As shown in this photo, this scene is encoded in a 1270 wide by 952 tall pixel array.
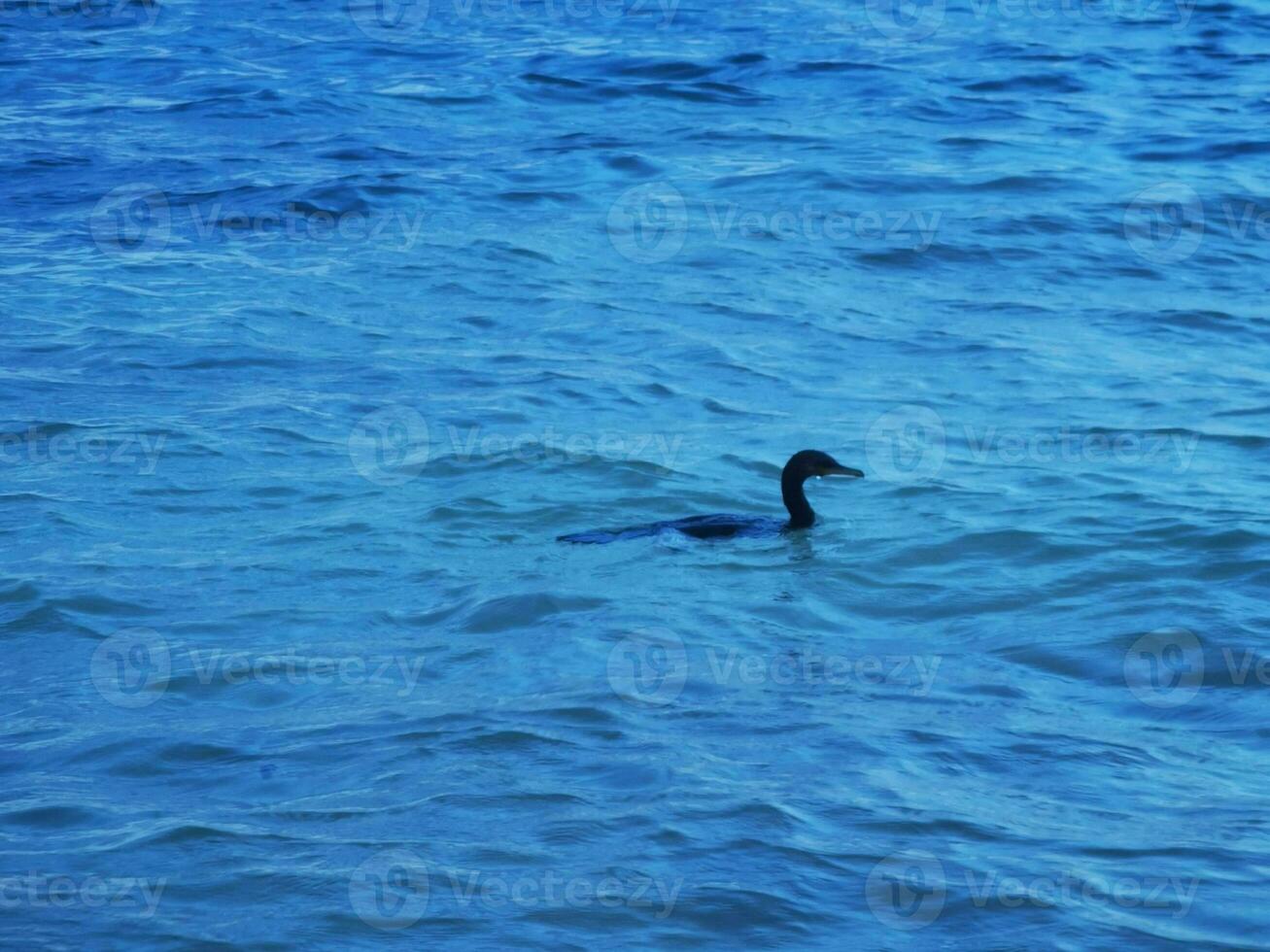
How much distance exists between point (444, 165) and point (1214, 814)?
13.3 meters

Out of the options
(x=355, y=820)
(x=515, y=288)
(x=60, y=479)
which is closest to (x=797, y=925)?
(x=355, y=820)

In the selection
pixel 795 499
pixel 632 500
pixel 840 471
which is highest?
pixel 840 471

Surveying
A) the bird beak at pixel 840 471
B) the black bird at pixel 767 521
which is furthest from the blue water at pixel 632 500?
the bird beak at pixel 840 471

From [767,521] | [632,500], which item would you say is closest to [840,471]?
[767,521]

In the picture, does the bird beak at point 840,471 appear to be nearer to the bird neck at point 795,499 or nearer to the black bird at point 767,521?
the black bird at point 767,521

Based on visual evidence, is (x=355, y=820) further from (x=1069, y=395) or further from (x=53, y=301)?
(x=53, y=301)

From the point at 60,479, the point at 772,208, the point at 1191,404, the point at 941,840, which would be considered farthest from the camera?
the point at 772,208

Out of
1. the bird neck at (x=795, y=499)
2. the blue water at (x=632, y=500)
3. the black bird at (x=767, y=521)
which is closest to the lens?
the blue water at (x=632, y=500)

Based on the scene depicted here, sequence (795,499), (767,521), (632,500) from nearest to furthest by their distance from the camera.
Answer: (795,499) → (767,521) → (632,500)

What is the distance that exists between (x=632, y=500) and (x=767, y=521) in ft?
3.14

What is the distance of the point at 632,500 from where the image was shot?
1133 cm

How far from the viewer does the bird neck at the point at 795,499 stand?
10.8 meters

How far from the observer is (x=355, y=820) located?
685cm

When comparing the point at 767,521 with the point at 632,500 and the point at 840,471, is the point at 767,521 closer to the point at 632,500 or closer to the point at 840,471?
the point at 840,471
